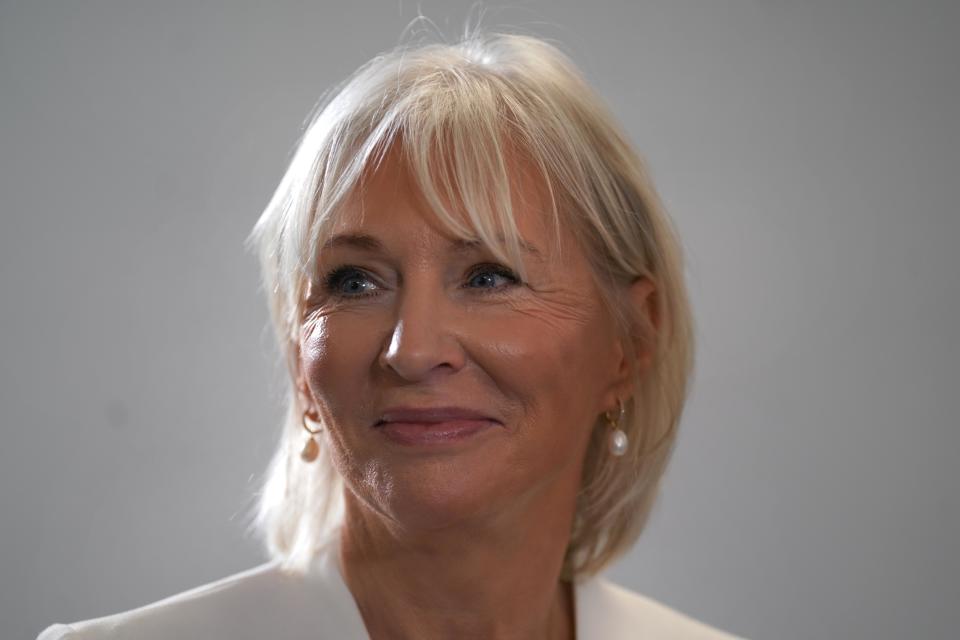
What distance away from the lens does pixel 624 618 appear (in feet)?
7.83

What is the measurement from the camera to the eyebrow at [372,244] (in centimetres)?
188

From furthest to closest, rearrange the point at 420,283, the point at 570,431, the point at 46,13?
1. the point at 46,13
2. the point at 570,431
3. the point at 420,283

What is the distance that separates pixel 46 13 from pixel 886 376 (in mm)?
2598

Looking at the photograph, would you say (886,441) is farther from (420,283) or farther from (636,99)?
(420,283)

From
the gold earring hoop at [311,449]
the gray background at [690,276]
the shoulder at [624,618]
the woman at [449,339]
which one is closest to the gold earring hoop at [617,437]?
the woman at [449,339]

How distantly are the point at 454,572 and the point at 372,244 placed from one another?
561 mm

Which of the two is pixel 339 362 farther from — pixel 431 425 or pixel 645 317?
pixel 645 317

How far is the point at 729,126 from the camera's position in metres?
3.54

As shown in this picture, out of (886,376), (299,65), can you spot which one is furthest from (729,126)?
(299,65)

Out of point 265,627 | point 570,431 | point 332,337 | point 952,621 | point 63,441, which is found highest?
point 332,337

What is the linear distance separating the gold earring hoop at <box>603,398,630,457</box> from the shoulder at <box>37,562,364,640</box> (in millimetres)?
586

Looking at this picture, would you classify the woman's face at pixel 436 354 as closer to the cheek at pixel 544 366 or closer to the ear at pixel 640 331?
the cheek at pixel 544 366

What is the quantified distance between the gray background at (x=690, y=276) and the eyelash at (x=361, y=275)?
1.58 meters

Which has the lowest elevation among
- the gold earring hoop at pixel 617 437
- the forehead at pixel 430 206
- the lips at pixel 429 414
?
the gold earring hoop at pixel 617 437
